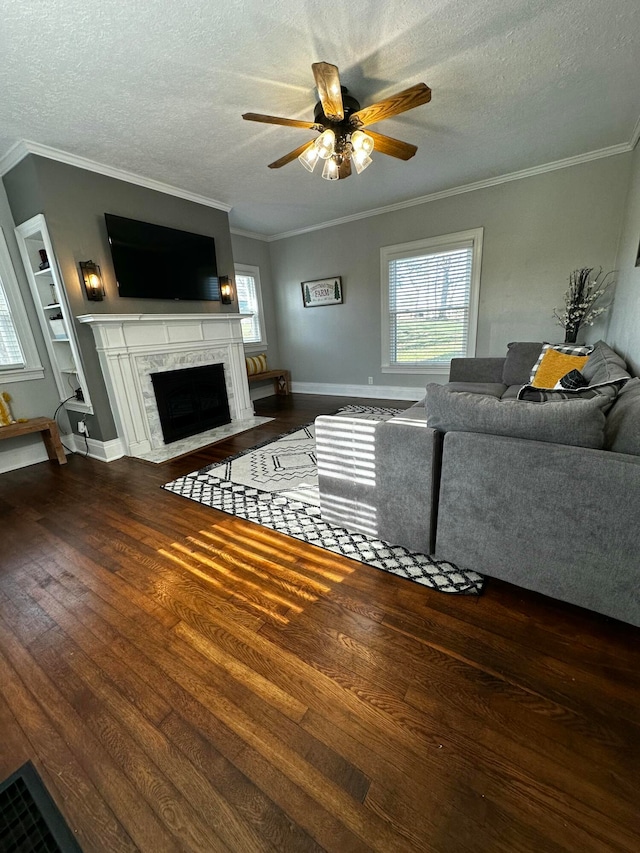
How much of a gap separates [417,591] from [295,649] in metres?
0.62

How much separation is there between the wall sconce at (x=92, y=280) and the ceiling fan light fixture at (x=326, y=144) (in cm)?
241

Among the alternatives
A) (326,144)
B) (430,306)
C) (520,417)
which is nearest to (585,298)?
(430,306)

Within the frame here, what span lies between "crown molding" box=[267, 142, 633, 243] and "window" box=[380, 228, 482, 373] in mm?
484

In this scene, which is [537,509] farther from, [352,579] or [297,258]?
[297,258]

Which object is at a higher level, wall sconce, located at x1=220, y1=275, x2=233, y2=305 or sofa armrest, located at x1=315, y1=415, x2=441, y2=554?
wall sconce, located at x1=220, y1=275, x2=233, y2=305

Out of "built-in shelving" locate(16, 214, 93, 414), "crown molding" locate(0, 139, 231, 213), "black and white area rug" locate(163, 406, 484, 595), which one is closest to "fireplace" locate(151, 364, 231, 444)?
"built-in shelving" locate(16, 214, 93, 414)

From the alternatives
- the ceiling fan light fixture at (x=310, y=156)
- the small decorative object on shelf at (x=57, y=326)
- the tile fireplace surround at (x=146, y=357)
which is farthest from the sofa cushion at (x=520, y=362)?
the small decorative object on shelf at (x=57, y=326)

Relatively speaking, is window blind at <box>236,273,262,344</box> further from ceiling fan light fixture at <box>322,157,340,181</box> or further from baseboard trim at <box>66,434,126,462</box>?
ceiling fan light fixture at <box>322,157,340,181</box>

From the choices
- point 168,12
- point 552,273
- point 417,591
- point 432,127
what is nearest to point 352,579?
point 417,591

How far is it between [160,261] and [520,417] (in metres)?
3.96

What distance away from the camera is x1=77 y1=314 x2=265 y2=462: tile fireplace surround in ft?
10.9

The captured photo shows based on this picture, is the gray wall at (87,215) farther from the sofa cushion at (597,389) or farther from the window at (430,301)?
the sofa cushion at (597,389)

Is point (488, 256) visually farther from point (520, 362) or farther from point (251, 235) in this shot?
point (251, 235)

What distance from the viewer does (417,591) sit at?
5.18 feet
